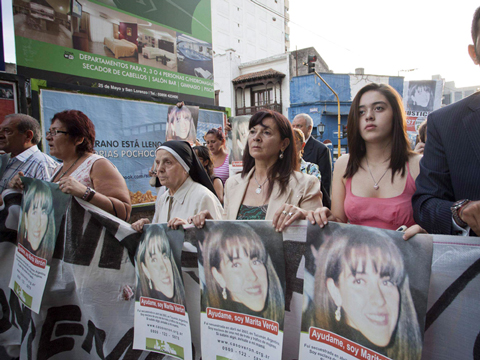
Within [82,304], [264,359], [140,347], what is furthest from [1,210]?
[264,359]

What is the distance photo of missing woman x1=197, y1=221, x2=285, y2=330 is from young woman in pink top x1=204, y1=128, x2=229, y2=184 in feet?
10.6

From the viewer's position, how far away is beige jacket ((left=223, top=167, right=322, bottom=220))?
2012 millimetres

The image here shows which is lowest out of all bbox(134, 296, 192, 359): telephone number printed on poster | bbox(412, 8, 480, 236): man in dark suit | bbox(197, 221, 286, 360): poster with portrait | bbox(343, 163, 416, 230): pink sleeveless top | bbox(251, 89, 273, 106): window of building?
bbox(134, 296, 192, 359): telephone number printed on poster

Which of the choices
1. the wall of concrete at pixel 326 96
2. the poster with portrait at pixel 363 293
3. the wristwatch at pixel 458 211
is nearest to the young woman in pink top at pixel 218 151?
the poster with portrait at pixel 363 293

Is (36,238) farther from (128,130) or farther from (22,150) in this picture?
(128,130)

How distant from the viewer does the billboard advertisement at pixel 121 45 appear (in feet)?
15.7

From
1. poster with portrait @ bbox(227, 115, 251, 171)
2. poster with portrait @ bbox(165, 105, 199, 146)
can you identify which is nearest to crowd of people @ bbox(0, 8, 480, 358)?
poster with portrait @ bbox(165, 105, 199, 146)

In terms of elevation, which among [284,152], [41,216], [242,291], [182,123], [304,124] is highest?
[182,123]

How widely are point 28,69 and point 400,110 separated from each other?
5205mm

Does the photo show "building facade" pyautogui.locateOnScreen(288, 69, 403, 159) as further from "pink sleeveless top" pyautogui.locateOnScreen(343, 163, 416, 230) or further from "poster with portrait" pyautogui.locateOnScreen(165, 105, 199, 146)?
"pink sleeveless top" pyautogui.locateOnScreen(343, 163, 416, 230)

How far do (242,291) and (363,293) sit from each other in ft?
1.81

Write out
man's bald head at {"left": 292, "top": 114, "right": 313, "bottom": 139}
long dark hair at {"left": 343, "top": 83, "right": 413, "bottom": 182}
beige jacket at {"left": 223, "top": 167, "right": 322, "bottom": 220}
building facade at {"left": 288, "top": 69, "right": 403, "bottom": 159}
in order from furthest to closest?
building facade at {"left": 288, "top": 69, "right": 403, "bottom": 159}, man's bald head at {"left": 292, "top": 114, "right": 313, "bottom": 139}, beige jacket at {"left": 223, "top": 167, "right": 322, "bottom": 220}, long dark hair at {"left": 343, "top": 83, "right": 413, "bottom": 182}

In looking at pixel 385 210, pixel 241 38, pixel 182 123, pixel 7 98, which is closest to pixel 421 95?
pixel 241 38

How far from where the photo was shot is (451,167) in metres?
1.27
